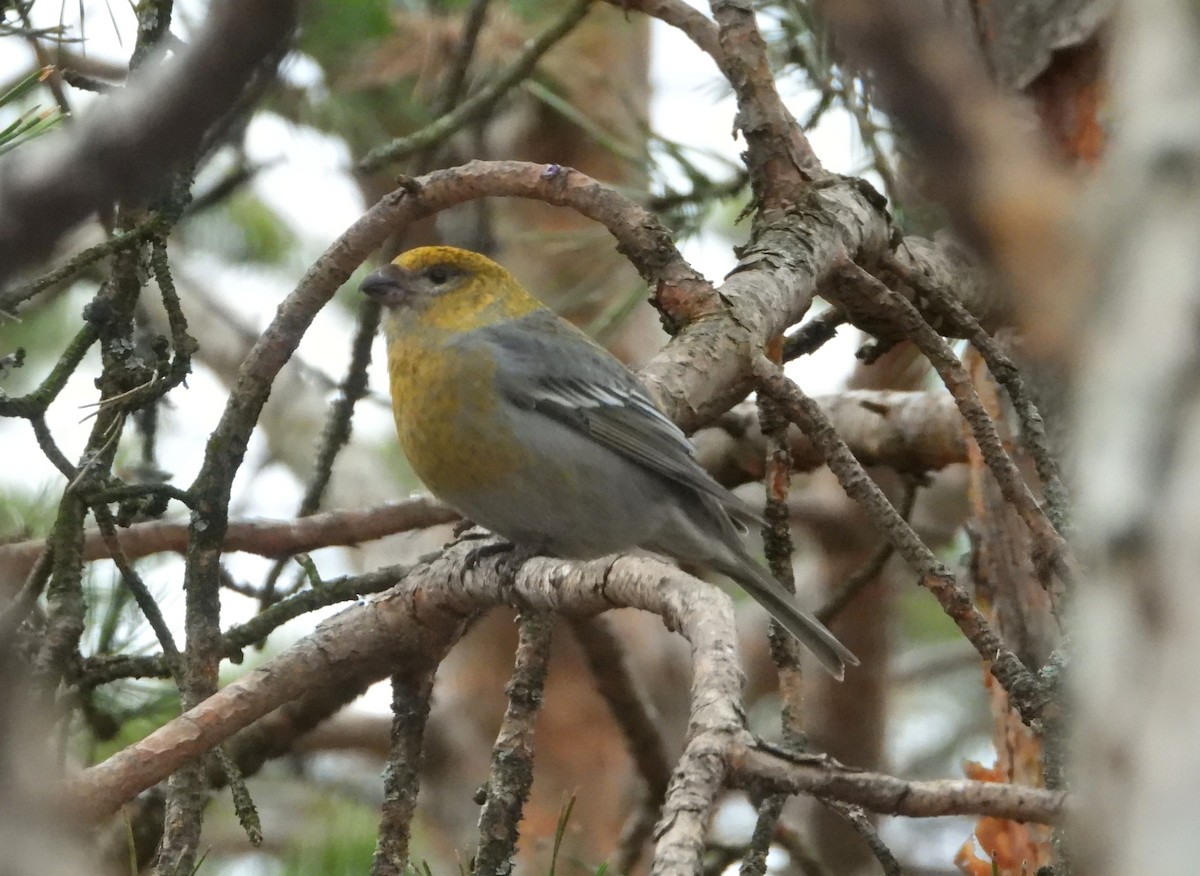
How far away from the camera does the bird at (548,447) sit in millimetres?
4000

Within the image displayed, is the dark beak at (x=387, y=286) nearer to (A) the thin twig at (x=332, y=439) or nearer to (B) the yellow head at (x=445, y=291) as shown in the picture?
(B) the yellow head at (x=445, y=291)

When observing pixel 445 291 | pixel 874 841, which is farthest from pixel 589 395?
pixel 874 841

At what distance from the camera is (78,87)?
3.32m

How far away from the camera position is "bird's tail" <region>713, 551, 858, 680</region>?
3.82 meters

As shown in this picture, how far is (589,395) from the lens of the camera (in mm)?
4367

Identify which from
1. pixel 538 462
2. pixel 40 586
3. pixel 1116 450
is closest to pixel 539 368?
pixel 538 462

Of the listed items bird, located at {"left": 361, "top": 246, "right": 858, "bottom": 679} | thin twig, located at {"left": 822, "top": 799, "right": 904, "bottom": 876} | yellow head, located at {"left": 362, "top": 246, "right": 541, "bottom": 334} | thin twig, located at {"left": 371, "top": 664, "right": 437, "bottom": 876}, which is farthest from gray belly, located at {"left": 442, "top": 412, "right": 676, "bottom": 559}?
thin twig, located at {"left": 822, "top": 799, "right": 904, "bottom": 876}

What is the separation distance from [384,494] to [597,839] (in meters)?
2.19

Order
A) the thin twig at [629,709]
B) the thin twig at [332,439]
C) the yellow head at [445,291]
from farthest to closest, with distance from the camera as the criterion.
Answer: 1. the thin twig at [629,709]
2. the yellow head at [445,291]
3. the thin twig at [332,439]

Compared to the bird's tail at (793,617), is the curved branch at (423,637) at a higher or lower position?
lower

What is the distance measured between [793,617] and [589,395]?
1.02 m

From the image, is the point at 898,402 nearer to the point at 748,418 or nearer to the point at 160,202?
the point at 748,418

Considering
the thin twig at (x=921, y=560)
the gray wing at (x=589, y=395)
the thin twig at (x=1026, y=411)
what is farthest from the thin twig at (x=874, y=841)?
the gray wing at (x=589, y=395)

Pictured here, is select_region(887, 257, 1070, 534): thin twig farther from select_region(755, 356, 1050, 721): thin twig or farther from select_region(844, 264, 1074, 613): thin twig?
select_region(755, 356, 1050, 721): thin twig
